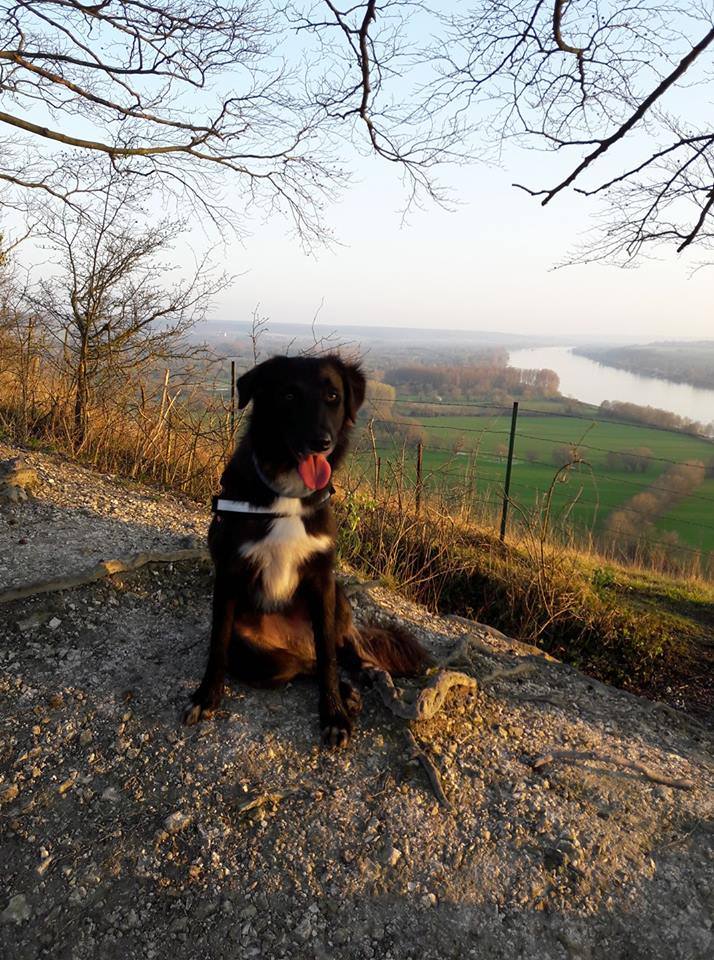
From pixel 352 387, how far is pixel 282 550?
0.86m

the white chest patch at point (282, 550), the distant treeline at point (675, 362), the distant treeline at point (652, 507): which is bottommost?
the distant treeline at point (652, 507)

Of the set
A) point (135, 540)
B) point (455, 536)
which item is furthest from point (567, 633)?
point (135, 540)

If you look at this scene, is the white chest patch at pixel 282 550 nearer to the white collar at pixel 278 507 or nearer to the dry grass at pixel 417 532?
the white collar at pixel 278 507

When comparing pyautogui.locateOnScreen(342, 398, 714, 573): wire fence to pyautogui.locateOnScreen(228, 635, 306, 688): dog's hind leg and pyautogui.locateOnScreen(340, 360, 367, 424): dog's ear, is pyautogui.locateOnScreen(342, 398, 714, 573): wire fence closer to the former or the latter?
pyautogui.locateOnScreen(340, 360, 367, 424): dog's ear

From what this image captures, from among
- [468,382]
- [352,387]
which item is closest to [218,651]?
[352,387]

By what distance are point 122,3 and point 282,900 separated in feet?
25.1

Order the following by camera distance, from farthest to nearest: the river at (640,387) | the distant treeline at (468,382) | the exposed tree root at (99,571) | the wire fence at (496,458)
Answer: the river at (640,387) → the distant treeline at (468,382) → the wire fence at (496,458) → the exposed tree root at (99,571)

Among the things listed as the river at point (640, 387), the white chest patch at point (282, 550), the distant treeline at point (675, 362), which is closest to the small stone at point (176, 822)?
the white chest patch at point (282, 550)

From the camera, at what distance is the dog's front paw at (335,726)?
259 cm

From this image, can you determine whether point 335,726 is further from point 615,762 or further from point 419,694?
point 615,762

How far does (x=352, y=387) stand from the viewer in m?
2.93

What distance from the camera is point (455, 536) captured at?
6.45m

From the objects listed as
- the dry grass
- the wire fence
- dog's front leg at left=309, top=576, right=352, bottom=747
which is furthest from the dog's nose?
the wire fence

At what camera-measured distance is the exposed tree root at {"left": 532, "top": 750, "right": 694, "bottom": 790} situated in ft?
8.98
